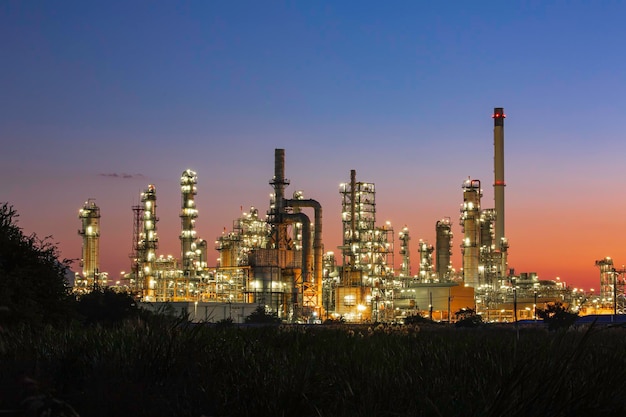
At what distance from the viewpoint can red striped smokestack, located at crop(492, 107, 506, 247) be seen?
118m

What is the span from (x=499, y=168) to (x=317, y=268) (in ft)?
108

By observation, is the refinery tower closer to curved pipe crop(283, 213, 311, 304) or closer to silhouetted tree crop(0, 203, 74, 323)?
curved pipe crop(283, 213, 311, 304)

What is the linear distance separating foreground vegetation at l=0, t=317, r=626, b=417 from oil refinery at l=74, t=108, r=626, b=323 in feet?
241

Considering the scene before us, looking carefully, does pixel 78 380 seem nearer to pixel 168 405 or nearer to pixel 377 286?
pixel 168 405

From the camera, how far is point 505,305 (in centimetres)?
11212

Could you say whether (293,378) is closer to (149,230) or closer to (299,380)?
(299,380)

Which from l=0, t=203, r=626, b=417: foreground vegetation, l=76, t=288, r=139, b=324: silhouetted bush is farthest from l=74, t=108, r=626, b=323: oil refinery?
l=0, t=203, r=626, b=417: foreground vegetation

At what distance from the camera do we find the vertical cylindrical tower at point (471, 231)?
111562mm

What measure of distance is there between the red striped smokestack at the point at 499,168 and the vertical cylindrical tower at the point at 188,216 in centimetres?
4009

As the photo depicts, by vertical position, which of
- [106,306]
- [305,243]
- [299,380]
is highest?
[305,243]

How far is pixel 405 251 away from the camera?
13488cm

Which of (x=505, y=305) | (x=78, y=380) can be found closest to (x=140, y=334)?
(x=78, y=380)

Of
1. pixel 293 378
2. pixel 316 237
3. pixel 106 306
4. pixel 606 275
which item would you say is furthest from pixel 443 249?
pixel 293 378

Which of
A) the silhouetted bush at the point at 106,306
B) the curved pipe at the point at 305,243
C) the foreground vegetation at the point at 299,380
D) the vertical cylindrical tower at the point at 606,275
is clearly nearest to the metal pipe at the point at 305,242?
the curved pipe at the point at 305,243
